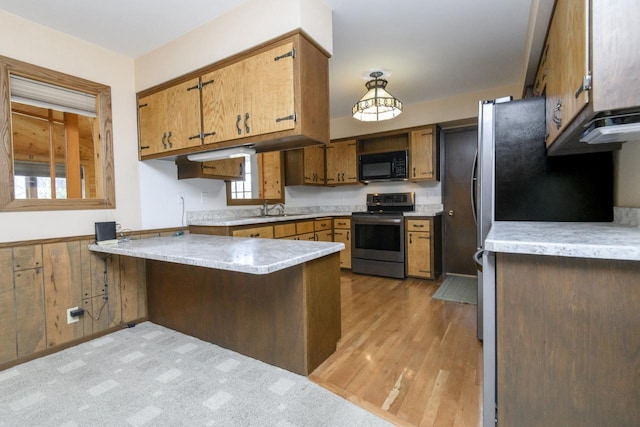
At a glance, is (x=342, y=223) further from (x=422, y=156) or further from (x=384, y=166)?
(x=422, y=156)

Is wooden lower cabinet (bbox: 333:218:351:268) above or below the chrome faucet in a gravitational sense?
below

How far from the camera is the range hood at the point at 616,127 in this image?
Result: 98 centimetres

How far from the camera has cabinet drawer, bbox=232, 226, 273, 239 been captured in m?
3.05

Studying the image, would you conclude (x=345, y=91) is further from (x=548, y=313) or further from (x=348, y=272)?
(x=548, y=313)

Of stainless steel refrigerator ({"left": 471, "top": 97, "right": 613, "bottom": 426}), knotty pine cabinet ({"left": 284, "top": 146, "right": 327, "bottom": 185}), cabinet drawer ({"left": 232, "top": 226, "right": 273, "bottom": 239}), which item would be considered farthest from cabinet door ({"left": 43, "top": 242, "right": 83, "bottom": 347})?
stainless steel refrigerator ({"left": 471, "top": 97, "right": 613, "bottom": 426})

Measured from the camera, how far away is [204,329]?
240cm

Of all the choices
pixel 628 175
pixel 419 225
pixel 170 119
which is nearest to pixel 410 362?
pixel 628 175

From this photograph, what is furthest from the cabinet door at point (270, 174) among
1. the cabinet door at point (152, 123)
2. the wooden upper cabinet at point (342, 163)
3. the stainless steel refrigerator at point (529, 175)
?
the stainless steel refrigerator at point (529, 175)

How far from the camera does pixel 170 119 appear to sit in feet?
8.20

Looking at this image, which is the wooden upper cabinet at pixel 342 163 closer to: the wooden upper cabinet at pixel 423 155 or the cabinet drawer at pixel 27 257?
the wooden upper cabinet at pixel 423 155

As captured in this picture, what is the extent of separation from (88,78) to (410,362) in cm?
342

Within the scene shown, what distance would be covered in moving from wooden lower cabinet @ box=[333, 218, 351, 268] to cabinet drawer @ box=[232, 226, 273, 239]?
1444 mm

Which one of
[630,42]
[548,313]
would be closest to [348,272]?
[548,313]

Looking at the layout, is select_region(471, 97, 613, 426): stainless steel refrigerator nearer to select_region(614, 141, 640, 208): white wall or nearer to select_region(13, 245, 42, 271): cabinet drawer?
select_region(614, 141, 640, 208): white wall
